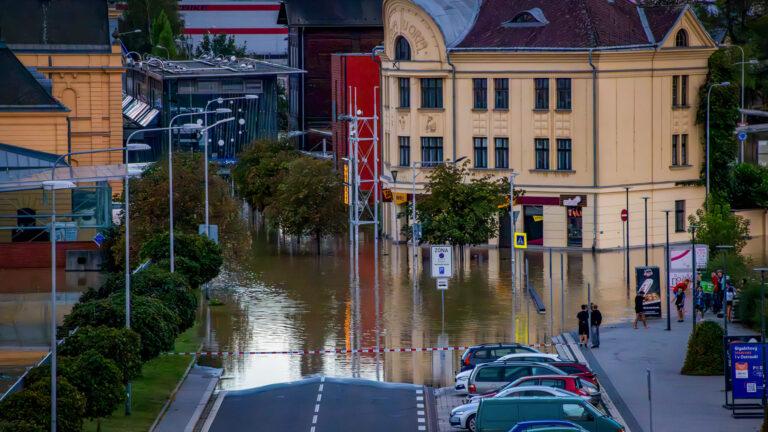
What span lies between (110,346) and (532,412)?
10.6m

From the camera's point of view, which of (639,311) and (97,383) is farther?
(639,311)

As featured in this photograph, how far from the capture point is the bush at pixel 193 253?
6378 centimetres

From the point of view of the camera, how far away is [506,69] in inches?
3346

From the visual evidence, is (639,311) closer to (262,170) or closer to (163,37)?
(262,170)

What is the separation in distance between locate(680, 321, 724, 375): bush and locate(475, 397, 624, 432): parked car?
1006 cm

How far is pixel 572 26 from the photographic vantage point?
3342 inches

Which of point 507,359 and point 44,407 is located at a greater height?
point 507,359

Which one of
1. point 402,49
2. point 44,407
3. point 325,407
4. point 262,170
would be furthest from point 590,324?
point 262,170

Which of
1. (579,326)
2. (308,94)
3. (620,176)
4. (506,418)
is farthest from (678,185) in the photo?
(308,94)

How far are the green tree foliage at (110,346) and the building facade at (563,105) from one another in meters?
42.3

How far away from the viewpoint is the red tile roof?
84.2 m

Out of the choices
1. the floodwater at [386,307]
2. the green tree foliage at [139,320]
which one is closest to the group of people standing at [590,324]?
the floodwater at [386,307]

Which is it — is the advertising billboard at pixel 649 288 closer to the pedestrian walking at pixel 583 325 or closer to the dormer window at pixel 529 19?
the pedestrian walking at pixel 583 325

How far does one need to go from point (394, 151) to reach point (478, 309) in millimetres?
24717
